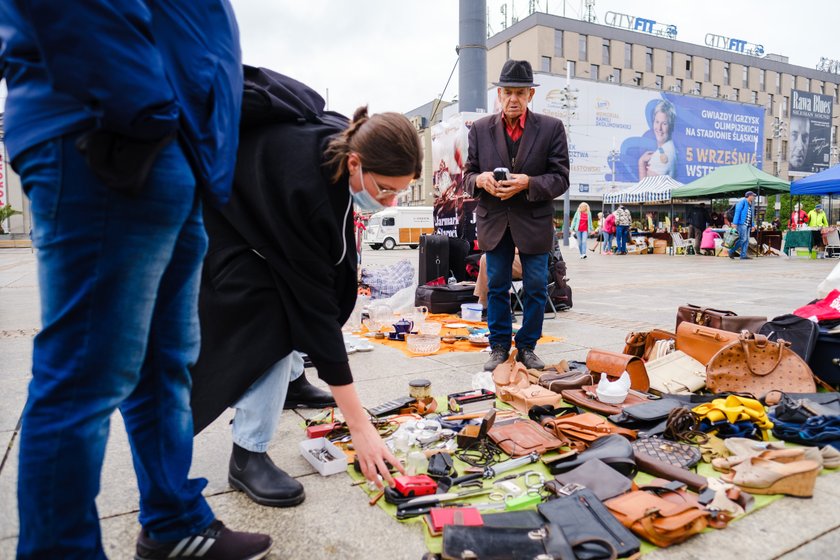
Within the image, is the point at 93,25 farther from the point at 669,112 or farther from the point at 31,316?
the point at 669,112

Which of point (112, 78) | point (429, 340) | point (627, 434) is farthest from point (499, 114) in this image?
point (112, 78)

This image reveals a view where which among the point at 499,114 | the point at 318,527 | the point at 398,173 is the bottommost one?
the point at 318,527

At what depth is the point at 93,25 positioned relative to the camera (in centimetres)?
91

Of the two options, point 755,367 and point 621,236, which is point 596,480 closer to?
point 755,367

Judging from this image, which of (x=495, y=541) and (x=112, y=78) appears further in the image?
(x=495, y=541)

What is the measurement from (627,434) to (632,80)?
202ft

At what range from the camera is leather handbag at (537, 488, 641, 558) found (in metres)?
1.66

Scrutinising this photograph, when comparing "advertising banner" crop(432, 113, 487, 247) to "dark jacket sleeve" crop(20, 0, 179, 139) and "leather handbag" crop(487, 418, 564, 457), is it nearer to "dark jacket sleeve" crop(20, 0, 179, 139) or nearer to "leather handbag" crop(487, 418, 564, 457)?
"leather handbag" crop(487, 418, 564, 457)

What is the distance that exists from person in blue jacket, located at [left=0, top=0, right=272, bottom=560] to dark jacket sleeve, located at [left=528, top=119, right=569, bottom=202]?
2.73m

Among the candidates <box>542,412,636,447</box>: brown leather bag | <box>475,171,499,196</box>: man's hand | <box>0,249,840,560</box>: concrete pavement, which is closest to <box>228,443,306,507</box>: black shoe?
<box>0,249,840,560</box>: concrete pavement

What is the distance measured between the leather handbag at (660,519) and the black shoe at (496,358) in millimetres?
1966

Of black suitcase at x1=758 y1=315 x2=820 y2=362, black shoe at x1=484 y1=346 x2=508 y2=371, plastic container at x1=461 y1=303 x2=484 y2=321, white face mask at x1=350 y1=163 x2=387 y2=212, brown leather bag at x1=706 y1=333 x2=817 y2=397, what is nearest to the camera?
white face mask at x1=350 y1=163 x2=387 y2=212

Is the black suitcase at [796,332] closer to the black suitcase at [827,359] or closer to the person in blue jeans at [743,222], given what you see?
the black suitcase at [827,359]

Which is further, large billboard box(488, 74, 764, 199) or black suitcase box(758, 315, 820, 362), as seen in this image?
large billboard box(488, 74, 764, 199)
